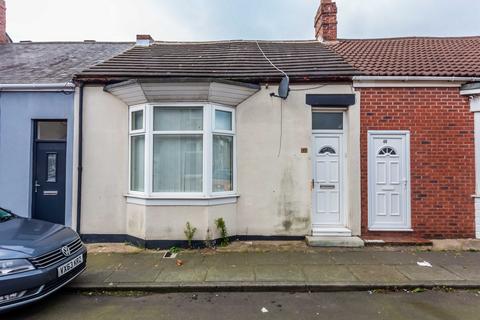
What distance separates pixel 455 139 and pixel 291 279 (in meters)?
4.89

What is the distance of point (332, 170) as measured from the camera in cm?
705

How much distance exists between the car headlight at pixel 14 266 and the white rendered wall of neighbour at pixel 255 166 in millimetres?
3062

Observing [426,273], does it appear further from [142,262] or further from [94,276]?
[94,276]

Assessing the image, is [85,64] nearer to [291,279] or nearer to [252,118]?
[252,118]

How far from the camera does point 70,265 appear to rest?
4.22m

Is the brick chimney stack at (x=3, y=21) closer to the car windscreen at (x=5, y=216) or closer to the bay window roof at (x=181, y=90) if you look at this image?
the bay window roof at (x=181, y=90)

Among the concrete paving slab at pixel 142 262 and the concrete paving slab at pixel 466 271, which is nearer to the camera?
the concrete paving slab at pixel 466 271

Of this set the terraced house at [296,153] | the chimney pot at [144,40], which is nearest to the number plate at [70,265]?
the terraced house at [296,153]

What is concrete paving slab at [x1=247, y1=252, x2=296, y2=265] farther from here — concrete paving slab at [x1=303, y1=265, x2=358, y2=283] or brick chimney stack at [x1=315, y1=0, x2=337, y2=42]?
brick chimney stack at [x1=315, y1=0, x2=337, y2=42]

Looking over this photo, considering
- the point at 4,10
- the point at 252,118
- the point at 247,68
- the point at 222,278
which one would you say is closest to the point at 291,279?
the point at 222,278

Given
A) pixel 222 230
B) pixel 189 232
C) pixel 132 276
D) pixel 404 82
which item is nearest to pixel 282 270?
pixel 222 230

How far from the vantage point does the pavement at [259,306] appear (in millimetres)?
3797

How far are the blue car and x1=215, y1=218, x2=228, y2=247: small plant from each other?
8.59ft

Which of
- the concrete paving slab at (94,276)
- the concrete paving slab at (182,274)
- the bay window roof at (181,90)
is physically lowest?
the concrete paving slab at (94,276)
